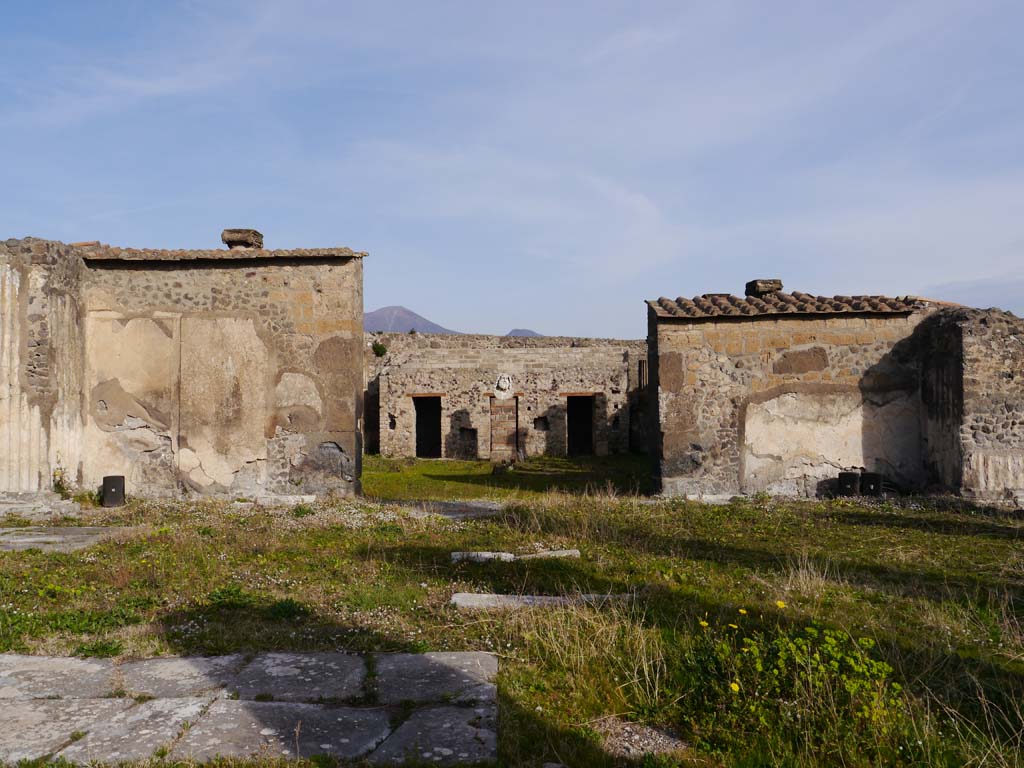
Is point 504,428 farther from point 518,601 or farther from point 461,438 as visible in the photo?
point 518,601

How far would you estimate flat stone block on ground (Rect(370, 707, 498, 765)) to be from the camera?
132 inches

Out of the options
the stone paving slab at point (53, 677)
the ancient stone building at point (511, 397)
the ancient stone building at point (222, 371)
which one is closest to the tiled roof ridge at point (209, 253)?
the ancient stone building at point (222, 371)

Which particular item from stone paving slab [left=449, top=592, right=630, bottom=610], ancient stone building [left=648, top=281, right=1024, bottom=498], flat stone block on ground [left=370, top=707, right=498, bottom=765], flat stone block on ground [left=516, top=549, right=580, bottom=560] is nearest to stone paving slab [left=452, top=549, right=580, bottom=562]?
flat stone block on ground [left=516, top=549, right=580, bottom=560]

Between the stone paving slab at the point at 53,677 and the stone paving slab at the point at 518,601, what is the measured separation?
2231 millimetres

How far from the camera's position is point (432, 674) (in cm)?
432

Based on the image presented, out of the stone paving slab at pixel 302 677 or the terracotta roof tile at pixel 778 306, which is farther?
the terracotta roof tile at pixel 778 306

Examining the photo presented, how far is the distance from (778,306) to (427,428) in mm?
20163

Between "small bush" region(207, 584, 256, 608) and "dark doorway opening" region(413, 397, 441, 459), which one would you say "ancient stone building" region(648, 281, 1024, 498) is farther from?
"dark doorway opening" region(413, 397, 441, 459)

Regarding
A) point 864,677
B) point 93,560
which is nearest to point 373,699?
point 864,677

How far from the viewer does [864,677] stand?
3.74 metres

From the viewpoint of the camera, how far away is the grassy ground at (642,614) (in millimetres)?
3611

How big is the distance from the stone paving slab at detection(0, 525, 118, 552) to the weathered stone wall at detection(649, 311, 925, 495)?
7734 mm

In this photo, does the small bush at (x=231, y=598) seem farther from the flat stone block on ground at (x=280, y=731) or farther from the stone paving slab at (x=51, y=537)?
the stone paving slab at (x=51, y=537)

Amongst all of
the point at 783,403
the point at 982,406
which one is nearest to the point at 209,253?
the point at 783,403
